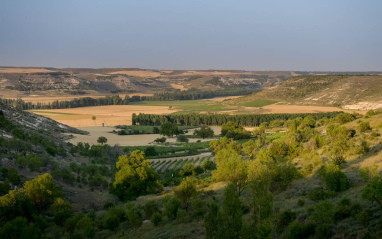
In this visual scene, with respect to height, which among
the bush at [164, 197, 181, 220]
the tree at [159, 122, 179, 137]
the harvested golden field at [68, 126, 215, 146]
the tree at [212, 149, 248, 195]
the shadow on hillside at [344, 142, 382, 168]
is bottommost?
the harvested golden field at [68, 126, 215, 146]

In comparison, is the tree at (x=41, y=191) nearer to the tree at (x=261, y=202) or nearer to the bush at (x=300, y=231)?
the tree at (x=261, y=202)

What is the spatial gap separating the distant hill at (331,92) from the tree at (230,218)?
11113 cm

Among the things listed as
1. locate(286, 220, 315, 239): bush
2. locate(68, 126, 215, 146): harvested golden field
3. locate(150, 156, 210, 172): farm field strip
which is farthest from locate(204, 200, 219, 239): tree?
locate(68, 126, 215, 146): harvested golden field

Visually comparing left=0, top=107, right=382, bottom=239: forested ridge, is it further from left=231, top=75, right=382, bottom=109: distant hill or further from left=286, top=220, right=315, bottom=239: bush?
left=231, top=75, right=382, bottom=109: distant hill

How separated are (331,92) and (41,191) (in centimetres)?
14135

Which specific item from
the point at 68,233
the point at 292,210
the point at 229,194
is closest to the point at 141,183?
the point at 68,233

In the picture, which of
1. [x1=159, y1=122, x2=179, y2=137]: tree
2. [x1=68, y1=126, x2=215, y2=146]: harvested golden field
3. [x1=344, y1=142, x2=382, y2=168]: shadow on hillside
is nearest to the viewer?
[x1=344, y1=142, x2=382, y2=168]: shadow on hillside

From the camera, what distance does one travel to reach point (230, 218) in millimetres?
15789

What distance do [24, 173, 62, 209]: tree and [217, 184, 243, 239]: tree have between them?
1837 cm

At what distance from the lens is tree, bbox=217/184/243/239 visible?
15594 mm

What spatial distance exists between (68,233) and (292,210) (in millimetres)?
16197

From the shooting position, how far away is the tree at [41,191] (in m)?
27.7

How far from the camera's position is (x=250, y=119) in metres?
108

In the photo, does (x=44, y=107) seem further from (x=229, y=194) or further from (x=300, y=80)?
(x=229, y=194)
